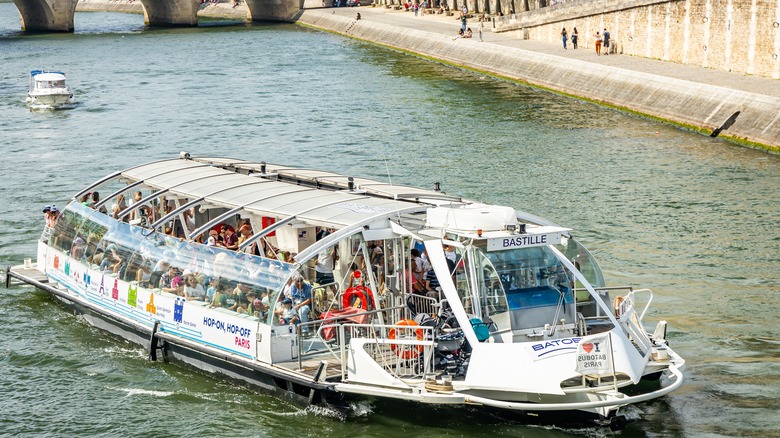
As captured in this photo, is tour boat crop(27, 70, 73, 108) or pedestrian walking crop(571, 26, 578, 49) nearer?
tour boat crop(27, 70, 73, 108)

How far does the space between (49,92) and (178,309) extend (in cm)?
4136

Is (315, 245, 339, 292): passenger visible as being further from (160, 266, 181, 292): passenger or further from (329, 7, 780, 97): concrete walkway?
(329, 7, 780, 97): concrete walkway

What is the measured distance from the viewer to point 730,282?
Result: 89.8 ft

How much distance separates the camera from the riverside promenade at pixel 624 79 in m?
43.6

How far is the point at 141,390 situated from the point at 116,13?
12747 centimetres

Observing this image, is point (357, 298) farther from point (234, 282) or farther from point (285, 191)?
point (285, 191)

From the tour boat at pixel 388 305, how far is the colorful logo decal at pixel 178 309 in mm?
26

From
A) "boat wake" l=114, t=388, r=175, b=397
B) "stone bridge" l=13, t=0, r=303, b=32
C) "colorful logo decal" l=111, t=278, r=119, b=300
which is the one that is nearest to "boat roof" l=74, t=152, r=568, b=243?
"colorful logo decal" l=111, t=278, r=119, b=300

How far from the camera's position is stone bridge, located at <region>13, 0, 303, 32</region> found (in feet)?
348

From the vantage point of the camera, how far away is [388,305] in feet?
66.5

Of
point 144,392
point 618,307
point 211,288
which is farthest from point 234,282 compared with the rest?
point 618,307

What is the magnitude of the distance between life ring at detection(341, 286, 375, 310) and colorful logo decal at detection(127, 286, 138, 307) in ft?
16.1

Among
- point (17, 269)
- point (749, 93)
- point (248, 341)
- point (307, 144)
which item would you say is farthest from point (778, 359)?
point (307, 144)

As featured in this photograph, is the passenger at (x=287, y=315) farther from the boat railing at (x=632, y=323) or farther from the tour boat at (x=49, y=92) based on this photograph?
the tour boat at (x=49, y=92)
